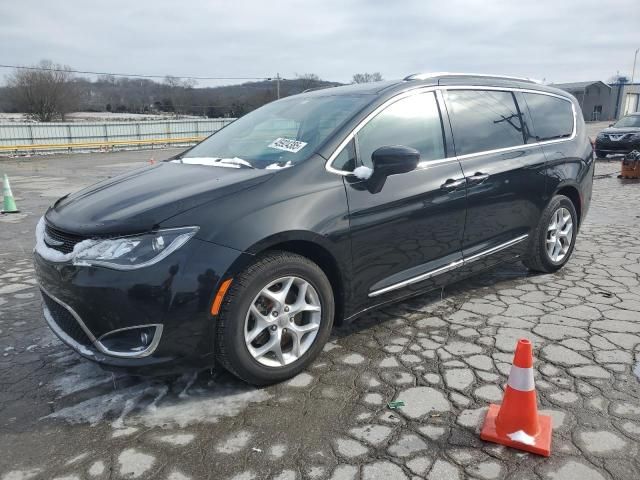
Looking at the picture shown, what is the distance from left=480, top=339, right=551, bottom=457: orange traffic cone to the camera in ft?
7.78

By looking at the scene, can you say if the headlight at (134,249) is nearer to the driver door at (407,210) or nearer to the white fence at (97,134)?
the driver door at (407,210)

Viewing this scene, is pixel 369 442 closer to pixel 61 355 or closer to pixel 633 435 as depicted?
pixel 633 435

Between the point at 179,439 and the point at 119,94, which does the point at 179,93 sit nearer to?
the point at 119,94

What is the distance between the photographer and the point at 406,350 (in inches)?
135

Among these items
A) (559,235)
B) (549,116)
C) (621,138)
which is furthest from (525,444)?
(621,138)

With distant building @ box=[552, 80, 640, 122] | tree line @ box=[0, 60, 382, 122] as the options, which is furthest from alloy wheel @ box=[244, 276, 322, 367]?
distant building @ box=[552, 80, 640, 122]

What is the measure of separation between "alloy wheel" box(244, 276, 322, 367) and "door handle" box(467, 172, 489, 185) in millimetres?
1623

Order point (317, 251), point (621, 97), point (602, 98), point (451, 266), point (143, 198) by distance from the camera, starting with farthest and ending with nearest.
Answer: point (621, 97)
point (602, 98)
point (451, 266)
point (317, 251)
point (143, 198)

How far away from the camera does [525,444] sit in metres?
2.38

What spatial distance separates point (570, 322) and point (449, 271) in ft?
3.17

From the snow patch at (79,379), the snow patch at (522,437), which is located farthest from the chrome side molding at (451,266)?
the snow patch at (79,379)

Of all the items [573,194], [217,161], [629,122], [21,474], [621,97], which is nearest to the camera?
[21,474]

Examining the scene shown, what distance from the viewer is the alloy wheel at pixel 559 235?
4875 millimetres

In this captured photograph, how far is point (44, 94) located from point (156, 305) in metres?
50.1
